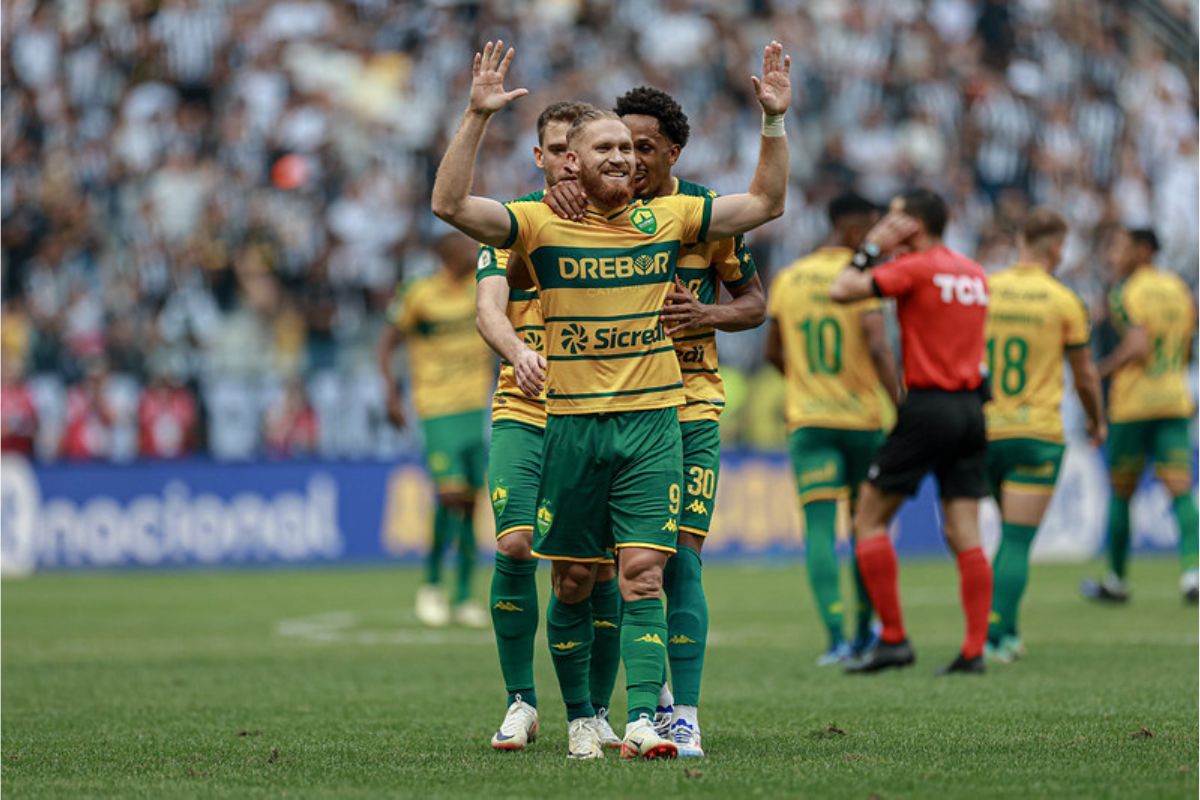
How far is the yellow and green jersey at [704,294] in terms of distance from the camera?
7.41m

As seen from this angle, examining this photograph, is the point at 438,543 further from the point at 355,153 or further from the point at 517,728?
the point at 355,153

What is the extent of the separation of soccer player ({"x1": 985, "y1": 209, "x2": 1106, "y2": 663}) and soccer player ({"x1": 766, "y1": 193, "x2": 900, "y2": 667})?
0.76m

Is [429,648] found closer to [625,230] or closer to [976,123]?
[625,230]

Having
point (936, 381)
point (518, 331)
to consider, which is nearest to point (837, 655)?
point (936, 381)

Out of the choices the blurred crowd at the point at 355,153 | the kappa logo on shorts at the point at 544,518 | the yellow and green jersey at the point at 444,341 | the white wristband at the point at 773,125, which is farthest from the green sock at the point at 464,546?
the white wristband at the point at 773,125

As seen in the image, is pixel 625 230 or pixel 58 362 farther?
pixel 58 362

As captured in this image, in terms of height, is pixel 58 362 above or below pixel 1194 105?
below

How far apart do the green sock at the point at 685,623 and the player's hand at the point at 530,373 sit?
99cm

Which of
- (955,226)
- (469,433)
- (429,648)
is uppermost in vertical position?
(955,226)

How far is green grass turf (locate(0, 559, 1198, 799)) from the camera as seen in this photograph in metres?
6.16

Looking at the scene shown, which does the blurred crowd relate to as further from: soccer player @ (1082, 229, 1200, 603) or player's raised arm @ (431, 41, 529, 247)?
player's raised arm @ (431, 41, 529, 247)

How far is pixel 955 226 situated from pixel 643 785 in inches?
726

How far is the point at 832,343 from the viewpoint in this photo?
1120 centimetres

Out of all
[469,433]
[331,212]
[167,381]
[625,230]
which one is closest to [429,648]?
[469,433]
